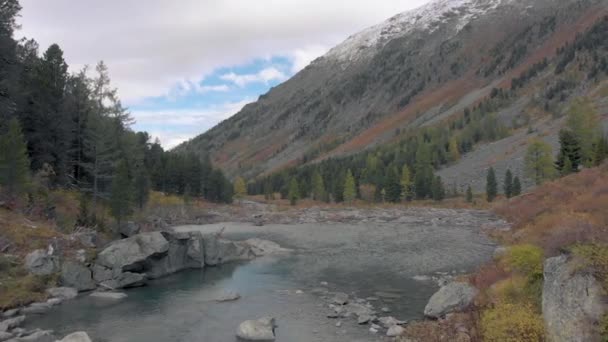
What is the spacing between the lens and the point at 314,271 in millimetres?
41312

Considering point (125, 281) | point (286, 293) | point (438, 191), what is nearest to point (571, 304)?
point (286, 293)

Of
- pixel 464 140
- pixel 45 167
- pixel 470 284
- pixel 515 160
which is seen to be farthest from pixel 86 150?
pixel 464 140

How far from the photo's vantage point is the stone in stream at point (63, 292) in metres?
32.1

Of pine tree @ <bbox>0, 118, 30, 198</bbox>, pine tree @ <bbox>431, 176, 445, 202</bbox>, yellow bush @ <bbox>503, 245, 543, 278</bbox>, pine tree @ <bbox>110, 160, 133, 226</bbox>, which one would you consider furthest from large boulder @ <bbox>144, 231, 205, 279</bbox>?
pine tree @ <bbox>431, 176, 445, 202</bbox>

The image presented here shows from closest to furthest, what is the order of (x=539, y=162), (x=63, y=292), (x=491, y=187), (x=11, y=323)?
(x=11, y=323), (x=63, y=292), (x=539, y=162), (x=491, y=187)

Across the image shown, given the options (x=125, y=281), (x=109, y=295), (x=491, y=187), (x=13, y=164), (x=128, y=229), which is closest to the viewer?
(x=109, y=295)

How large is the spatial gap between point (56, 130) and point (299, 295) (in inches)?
1574

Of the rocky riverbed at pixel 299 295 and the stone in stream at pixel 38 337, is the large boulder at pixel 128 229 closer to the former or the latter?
the rocky riverbed at pixel 299 295

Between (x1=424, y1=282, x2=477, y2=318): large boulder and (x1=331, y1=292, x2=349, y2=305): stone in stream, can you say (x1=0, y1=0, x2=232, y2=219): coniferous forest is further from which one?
(x1=424, y1=282, x2=477, y2=318): large boulder

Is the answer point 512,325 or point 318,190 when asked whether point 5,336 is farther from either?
point 318,190

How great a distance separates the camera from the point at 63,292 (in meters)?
32.6

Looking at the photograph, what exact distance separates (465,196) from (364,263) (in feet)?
235

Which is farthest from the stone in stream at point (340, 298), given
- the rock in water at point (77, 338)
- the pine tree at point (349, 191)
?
the pine tree at point (349, 191)

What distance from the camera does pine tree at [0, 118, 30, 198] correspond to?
39344 mm
